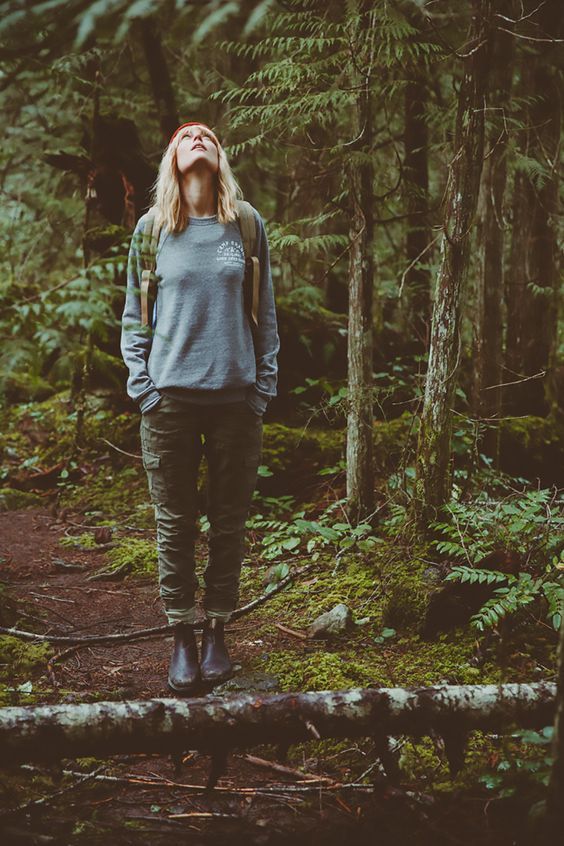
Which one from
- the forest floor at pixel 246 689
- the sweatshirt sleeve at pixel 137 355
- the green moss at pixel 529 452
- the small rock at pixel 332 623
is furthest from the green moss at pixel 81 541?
the green moss at pixel 529 452

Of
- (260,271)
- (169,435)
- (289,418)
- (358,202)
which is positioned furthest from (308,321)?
(169,435)

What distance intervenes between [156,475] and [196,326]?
861 millimetres

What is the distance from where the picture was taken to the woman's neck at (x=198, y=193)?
3473 millimetres

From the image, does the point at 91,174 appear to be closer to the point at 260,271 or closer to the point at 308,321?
the point at 308,321

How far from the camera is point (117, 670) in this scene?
3.58 m

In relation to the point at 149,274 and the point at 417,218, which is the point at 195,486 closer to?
the point at 149,274

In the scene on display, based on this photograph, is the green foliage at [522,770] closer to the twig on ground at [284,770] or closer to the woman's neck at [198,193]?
the twig on ground at [284,770]

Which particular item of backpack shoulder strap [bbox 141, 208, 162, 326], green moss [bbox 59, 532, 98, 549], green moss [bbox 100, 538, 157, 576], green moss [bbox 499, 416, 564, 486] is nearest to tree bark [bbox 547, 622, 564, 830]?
backpack shoulder strap [bbox 141, 208, 162, 326]

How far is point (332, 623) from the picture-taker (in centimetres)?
391

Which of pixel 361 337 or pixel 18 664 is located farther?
pixel 361 337

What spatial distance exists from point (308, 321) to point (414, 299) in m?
1.75

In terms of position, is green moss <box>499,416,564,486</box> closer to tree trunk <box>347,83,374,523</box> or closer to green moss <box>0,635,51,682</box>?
tree trunk <box>347,83,374,523</box>

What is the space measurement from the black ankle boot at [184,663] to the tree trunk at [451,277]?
5.61ft

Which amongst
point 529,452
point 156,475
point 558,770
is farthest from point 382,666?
point 529,452
